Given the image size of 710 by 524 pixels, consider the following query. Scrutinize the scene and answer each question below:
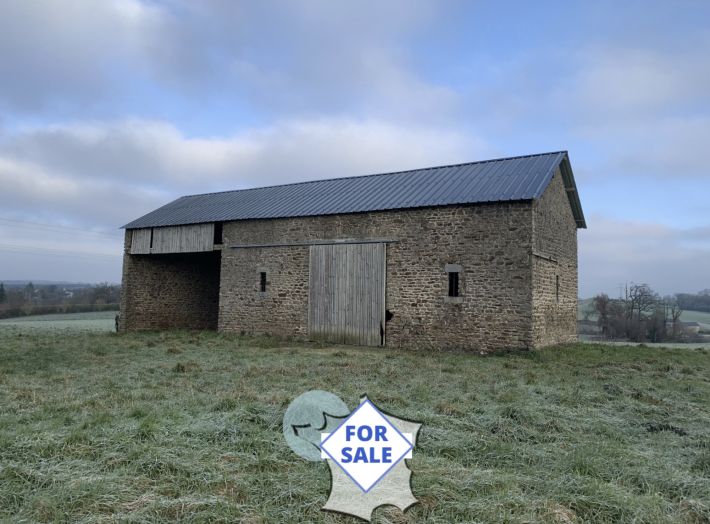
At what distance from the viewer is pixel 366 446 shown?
294 cm

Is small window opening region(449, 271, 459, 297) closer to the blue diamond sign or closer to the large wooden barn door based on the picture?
the large wooden barn door

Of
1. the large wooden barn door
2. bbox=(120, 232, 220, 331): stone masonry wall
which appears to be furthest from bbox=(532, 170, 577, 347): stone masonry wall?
bbox=(120, 232, 220, 331): stone masonry wall

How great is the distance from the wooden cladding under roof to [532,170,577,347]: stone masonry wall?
12.1 metres

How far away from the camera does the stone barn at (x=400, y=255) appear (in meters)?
13.4

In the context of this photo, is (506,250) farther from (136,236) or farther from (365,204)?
(136,236)

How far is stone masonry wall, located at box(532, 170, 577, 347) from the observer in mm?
13617

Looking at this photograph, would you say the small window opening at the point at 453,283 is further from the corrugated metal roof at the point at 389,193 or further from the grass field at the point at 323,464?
the grass field at the point at 323,464

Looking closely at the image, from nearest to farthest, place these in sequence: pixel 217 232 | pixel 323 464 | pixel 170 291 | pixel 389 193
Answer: pixel 323 464, pixel 389 193, pixel 217 232, pixel 170 291

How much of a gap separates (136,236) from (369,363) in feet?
48.0

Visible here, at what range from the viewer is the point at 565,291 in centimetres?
1664

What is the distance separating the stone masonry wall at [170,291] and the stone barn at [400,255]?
0.12 metres

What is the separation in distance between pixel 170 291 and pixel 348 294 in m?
10.4

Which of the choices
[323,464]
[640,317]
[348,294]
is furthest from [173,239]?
[640,317]

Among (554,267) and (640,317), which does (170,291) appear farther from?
(640,317)
